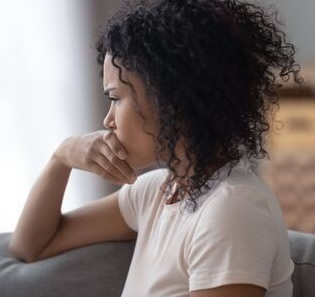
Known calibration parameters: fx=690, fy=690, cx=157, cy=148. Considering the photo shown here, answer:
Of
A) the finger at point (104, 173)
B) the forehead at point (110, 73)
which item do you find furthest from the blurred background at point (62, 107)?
the forehead at point (110, 73)

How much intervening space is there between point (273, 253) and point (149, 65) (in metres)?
0.36

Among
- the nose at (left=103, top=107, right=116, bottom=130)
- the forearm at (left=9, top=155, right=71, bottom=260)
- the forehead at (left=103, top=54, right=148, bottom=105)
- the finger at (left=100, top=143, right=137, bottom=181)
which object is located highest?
the forehead at (left=103, top=54, right=148, bottom=105)

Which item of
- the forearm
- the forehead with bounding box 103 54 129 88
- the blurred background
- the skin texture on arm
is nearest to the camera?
the skin texture on arm

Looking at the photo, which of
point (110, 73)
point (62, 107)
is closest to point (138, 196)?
point (110, 73)

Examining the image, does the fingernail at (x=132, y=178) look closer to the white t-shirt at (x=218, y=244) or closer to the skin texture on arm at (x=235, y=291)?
the white t-shirt at (x=218, y=244)

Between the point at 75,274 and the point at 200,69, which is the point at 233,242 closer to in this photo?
the point at 200,69


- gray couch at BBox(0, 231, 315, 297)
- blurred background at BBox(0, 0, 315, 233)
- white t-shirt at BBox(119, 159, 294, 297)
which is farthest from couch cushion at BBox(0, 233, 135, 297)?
blurred background at BBox(0, 0, 315, 233)

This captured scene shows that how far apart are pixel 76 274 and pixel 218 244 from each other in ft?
1.67

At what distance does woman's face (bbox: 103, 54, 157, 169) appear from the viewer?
1122 millimetres

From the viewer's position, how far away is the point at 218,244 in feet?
3.43

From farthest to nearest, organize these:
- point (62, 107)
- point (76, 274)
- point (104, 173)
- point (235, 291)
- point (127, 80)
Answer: point (62, 107), point (76, 274), point (104, 173), point (127, 80), point (235, 291)

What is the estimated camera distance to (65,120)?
207cm

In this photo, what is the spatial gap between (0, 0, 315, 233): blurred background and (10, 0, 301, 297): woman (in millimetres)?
675

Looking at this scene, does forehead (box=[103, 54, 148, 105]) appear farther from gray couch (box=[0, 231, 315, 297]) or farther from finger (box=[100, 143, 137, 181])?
gray couch (box=[0, 231, 315, 297])
